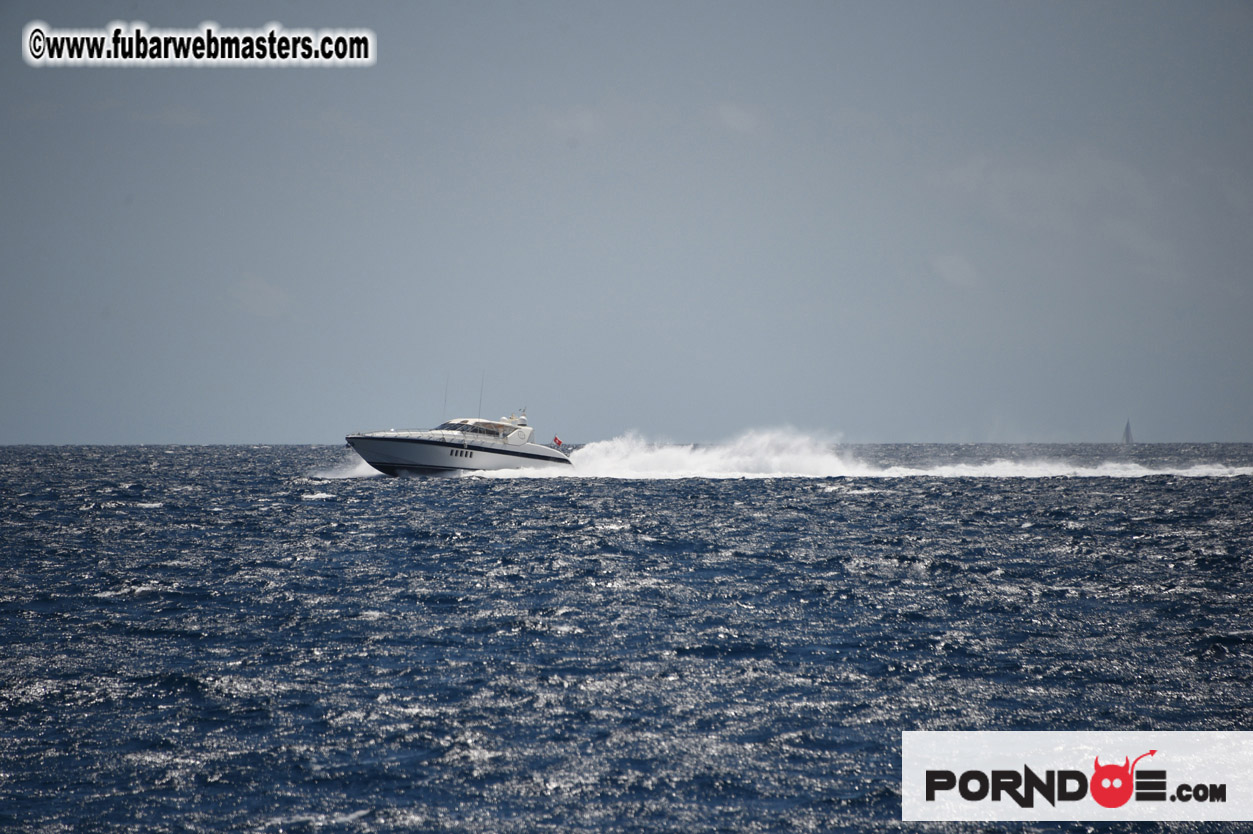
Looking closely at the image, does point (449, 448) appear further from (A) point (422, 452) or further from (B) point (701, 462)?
(B) point (701, 462)

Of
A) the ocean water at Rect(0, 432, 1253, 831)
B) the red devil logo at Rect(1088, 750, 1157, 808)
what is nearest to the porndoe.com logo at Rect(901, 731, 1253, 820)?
the red devil logo at Rect(1088, 750, 1157, 808)

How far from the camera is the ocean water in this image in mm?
8906

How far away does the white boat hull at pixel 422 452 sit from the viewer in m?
46.9

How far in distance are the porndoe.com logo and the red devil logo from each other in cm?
1

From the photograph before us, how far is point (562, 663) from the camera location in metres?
13.4

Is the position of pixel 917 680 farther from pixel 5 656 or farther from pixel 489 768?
pixel 5 656

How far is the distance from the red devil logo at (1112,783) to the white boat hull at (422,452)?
134ft

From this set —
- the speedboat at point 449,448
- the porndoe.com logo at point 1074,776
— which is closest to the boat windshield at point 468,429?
the speedboat at point 449,448

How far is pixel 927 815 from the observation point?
880cm

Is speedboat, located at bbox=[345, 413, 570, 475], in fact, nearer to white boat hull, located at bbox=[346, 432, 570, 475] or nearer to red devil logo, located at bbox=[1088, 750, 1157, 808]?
white boat hull, located at bbox=[346, 432, 570, 475]

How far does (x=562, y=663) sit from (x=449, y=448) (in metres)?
35.5

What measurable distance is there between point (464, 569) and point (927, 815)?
1480 centimetres

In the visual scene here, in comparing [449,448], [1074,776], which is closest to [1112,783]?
[1074,776]

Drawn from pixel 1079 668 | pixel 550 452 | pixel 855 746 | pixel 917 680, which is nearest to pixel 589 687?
pixel 855 746
